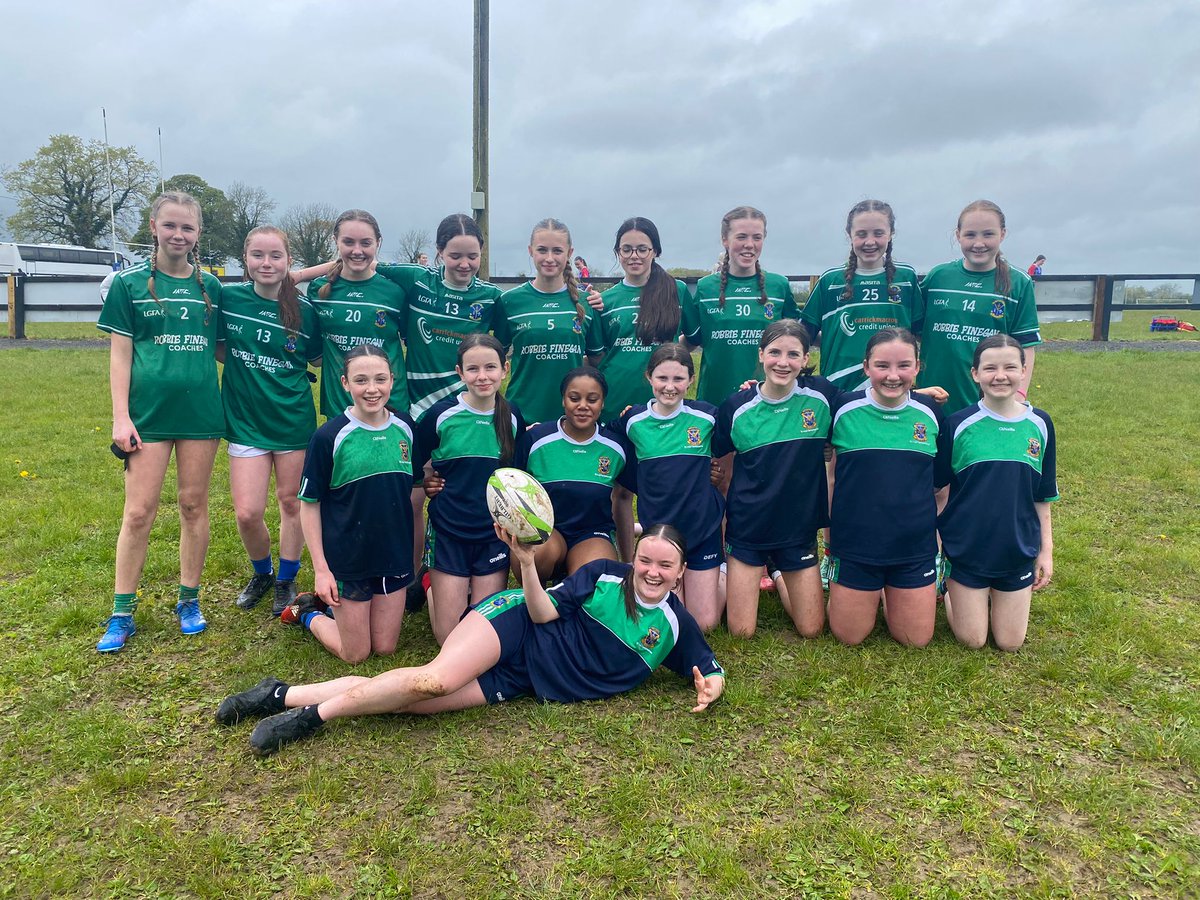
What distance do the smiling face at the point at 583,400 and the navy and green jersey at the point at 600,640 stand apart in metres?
1.02

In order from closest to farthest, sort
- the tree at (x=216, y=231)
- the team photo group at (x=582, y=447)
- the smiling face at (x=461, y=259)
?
the team photo group at (x=582, y=447) < the smiling face at (x=461, y=259) < the tree at (x=216, y=231)

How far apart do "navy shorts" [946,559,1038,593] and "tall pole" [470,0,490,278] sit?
26.4 feet

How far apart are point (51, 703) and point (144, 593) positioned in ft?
4.95

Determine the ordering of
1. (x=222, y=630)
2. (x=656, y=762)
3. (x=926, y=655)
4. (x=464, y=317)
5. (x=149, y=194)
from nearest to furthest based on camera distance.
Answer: (x=656, y=762) < (x=926, y=655) < (x=222, y=630) < (x=464, y=317) < (x=149, y=194)

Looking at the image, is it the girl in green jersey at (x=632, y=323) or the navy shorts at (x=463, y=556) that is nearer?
the navy shorts at (x=463, y=556)

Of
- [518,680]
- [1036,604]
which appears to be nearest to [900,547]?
[1036,604]

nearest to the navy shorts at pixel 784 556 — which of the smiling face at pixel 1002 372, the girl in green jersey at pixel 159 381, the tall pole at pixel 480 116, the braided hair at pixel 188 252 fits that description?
the smiling face at pixel 1002 372

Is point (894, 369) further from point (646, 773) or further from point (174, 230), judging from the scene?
point (174, 230)

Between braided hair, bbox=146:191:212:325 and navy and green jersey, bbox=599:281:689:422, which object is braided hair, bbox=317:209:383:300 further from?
navy and green jersey, bbox=599:281:689:422

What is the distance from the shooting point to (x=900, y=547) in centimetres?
436

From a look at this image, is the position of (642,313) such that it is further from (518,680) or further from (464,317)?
(518,680)

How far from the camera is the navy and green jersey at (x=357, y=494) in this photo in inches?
168

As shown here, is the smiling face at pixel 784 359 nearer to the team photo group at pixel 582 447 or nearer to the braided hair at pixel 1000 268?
the team photo group at pixel 582 447

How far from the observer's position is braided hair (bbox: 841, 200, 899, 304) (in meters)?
5.09
